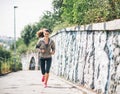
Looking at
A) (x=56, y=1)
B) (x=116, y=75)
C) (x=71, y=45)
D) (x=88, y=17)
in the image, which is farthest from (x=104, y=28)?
(x=56, y=1)

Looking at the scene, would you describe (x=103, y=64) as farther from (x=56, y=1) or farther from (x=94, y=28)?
(x=56, y=1)

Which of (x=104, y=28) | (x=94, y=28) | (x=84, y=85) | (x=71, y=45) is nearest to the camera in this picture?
(x=104, y=28)

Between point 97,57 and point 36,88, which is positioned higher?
point 97,57

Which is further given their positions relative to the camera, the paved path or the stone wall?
the paved path

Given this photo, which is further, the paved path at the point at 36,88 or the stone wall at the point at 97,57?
the paved path at the point at 36,88

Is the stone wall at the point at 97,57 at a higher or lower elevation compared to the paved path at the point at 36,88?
higher

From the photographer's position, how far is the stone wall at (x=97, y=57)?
834 cm

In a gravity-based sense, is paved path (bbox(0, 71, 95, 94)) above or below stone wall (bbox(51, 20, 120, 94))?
below

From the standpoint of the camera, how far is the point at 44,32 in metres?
12.1

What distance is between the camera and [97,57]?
10.0 meters

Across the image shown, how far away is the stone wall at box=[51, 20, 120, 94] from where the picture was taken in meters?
8.34

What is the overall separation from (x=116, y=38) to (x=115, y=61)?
485 mm

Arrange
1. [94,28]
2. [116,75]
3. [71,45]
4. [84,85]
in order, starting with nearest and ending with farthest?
[116,75] → [94,28] → [84,85] → [71,45]

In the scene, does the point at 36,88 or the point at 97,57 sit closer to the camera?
the point at 97,57
